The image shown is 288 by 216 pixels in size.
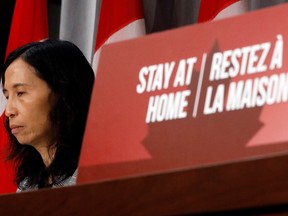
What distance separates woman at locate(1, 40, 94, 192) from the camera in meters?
1.57

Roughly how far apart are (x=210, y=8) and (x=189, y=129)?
1.53 meters

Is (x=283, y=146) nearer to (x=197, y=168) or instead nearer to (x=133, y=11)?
(x=197, y=168)

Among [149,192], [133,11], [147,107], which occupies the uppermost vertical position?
[133,11]

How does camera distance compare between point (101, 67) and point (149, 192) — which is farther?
point (101, 67)

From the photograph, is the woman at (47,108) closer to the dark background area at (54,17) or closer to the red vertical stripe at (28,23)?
the red vertical stripe at (28,23)

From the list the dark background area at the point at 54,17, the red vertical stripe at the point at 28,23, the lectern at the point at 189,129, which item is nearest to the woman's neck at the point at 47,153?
the lectern at the point at 189,129

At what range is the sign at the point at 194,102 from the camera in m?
0.74

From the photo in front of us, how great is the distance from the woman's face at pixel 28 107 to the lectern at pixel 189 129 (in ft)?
2.36

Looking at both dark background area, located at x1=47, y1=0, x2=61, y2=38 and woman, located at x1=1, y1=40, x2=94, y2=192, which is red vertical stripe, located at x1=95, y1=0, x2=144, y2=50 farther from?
woman, located at x1=1, y1=40, x2=94, y2=192

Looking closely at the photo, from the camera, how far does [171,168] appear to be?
2.49 ft

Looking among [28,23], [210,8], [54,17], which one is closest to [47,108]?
[210,8]

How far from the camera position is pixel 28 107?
1.57 meters

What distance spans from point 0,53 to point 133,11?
544mm

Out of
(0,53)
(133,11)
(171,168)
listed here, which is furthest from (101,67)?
(0,53)
